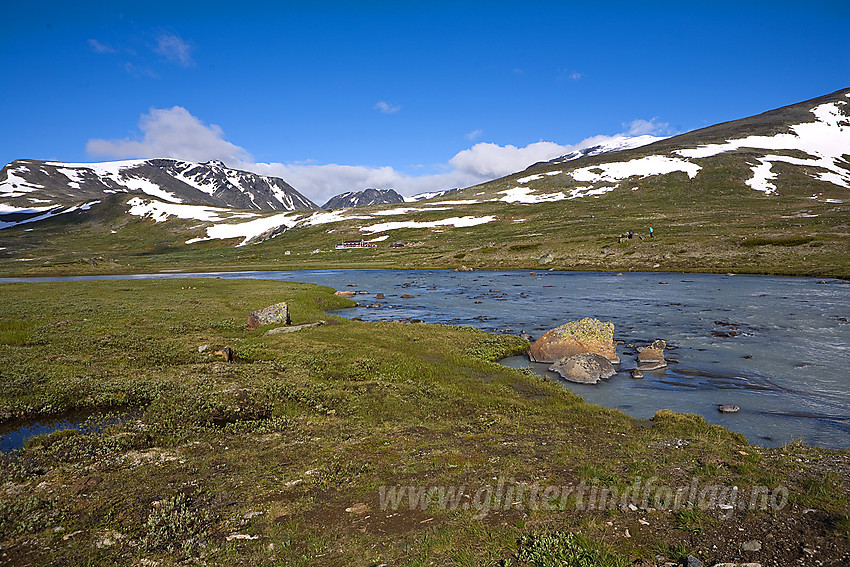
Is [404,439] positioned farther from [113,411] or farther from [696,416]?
[113,411]

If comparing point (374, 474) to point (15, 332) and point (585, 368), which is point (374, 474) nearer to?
point (585, 368)

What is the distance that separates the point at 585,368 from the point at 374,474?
1539 centimetres

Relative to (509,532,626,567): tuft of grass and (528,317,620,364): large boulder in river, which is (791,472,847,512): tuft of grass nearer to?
(509,532,626,567): tuft of grass

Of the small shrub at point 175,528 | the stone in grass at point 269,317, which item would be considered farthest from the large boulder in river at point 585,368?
the stone in grass at point 269,317

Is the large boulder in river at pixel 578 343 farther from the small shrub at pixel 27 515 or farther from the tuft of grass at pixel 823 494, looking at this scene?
the small shrub at pixel 27 515

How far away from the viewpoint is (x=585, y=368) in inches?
950

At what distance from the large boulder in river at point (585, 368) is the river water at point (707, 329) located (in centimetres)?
50

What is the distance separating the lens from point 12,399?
19188 millimetres

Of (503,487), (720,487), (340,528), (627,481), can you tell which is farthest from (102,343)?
(720,487)

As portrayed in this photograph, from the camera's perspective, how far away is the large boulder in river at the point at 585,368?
2364 centimetres

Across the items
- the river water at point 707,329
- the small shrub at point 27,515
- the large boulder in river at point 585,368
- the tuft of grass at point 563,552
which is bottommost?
the river water at point 707,329

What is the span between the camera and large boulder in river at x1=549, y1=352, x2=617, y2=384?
2364 centimetres

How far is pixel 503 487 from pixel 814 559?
6048mm

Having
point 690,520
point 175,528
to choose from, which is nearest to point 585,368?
point 690,520
